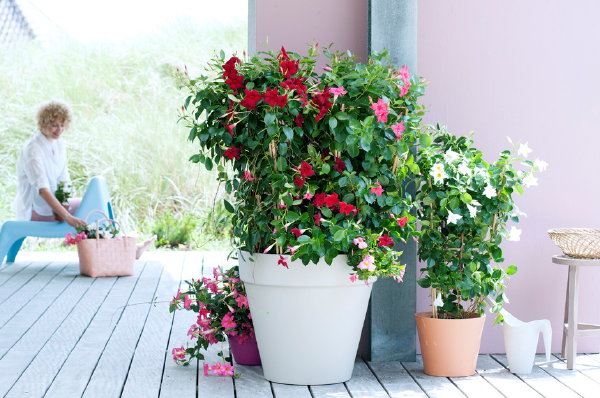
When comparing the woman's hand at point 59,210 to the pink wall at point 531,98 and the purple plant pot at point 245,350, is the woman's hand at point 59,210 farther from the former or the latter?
the pink wall at point 531,98

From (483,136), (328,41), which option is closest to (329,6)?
(328,41)

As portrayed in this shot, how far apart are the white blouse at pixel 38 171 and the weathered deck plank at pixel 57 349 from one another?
1162 millimetres

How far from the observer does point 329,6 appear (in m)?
3.51

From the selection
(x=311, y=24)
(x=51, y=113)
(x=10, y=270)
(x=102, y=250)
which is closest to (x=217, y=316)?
(x=311, y=24)

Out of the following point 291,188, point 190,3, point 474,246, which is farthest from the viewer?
point 190,3

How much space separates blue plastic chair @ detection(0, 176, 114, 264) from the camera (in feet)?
19.8

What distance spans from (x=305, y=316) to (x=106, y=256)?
9.99 ft

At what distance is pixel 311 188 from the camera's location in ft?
9.74

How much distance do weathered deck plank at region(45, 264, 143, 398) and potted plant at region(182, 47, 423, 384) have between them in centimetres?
70

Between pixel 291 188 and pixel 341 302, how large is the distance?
457mm

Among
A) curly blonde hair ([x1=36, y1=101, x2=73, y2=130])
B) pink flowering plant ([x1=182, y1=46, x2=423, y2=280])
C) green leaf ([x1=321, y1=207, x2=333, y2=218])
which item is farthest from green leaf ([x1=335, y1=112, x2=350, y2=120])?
curly blonde hair ([x1=36, y1=101, x2=73, y2=130])

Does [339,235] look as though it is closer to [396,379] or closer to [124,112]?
[396,379]

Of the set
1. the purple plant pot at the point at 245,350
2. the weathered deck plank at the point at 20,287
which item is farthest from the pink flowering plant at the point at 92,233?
the purple plant pot at the point at 245,350

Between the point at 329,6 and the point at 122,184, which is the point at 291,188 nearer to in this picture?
the point at 329,6
